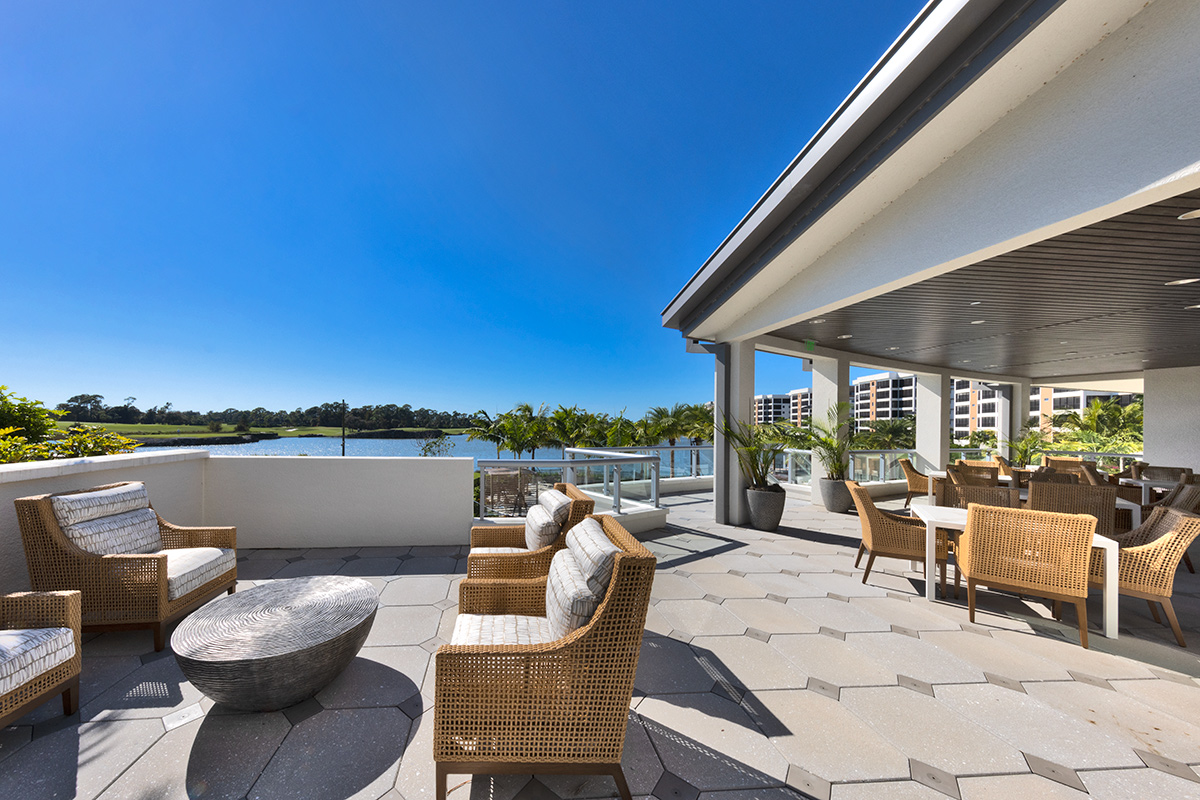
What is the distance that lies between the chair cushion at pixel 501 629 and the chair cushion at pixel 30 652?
1.68m

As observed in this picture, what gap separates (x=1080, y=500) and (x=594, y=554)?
5.51 m

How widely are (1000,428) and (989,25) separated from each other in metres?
14.1

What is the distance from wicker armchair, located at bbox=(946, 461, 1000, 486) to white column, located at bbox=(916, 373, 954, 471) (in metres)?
2.64

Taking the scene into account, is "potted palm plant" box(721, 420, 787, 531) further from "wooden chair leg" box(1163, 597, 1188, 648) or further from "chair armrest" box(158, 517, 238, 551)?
"chair armrest" box(158, 517, 238, 551)

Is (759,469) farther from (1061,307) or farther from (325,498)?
(325,498)

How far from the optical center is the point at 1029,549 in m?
3.16

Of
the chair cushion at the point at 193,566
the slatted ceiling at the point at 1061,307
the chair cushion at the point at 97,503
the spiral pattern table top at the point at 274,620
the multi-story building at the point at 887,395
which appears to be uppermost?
the multi-story building at the point at 887,395

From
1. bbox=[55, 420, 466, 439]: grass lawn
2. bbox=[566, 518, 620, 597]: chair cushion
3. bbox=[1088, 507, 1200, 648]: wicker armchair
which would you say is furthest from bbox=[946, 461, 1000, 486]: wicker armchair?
bbox=[55, 420, 466, 439]: grass lawn

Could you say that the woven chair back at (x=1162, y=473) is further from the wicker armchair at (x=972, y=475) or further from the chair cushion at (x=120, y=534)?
the chair cushion at (x=120, y=534)

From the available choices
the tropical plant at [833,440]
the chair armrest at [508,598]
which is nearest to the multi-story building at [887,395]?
the tropical plant at [833,440]

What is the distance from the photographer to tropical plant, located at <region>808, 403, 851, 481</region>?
7.49m

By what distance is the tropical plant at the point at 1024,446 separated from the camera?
33.9ft

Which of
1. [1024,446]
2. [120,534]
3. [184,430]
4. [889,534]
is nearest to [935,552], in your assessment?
[889,534]

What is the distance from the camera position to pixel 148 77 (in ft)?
29.2
